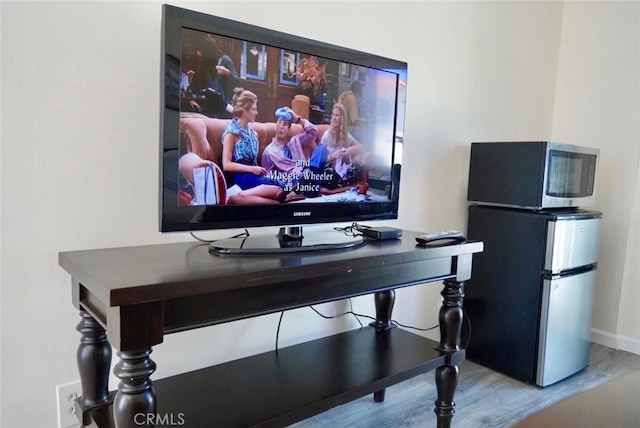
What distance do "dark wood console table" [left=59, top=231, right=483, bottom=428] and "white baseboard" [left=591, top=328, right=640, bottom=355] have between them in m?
1.70

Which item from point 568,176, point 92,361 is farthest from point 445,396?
point 568,176

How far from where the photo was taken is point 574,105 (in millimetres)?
2984

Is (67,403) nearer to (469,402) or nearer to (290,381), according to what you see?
(290,381)

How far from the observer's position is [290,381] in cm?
145

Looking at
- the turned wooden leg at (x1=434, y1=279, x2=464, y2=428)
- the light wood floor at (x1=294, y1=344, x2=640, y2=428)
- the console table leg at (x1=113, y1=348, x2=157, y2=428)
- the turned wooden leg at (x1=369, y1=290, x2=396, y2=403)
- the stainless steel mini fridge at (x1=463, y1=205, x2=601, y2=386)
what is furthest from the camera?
the stainless steel mini fridge at (x1=463, y1=205, x2=601, y2=386)

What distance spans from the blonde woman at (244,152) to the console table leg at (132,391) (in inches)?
20.5

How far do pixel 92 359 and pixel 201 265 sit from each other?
1.32 feet

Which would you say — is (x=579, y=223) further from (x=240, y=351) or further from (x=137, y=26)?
(x=137, y=26)

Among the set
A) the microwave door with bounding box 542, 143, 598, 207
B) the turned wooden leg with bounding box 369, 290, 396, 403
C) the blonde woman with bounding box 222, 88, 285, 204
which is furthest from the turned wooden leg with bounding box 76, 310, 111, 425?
the microwave door with bounding box 542, 143, 598, 207

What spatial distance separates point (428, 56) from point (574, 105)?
1.32m

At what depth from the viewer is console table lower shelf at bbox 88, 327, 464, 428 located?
1.24 meters

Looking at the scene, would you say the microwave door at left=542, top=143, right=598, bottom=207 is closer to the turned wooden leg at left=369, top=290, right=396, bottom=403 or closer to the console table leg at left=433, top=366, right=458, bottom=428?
the turned wooden leg at left=369, top=290, right=396, bottom=403

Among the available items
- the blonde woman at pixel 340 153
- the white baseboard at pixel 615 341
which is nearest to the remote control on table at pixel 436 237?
the blonde woman at pixel 340 153

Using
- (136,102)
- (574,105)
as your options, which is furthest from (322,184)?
(574,105)
